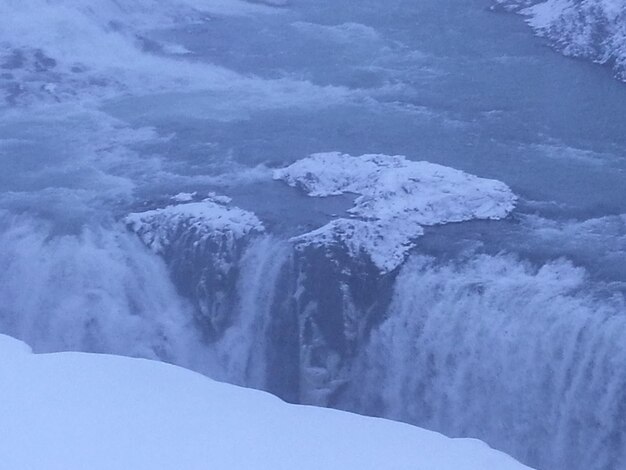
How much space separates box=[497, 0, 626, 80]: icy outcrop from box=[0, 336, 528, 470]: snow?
11586 mm

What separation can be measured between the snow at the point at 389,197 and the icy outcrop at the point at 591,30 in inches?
205

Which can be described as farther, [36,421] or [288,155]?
[288,155]

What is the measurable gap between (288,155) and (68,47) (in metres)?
5.33

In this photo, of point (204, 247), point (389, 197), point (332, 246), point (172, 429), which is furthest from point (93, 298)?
point (172, 429)

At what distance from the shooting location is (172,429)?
4730 millimetres

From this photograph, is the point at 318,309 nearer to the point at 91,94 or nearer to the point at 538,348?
the point at 538,348

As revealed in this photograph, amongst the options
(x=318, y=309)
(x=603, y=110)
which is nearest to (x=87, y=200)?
(x=318, y=309)

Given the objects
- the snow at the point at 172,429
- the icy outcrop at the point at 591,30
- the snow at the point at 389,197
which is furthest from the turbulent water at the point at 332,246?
the snow at the point at 172,429

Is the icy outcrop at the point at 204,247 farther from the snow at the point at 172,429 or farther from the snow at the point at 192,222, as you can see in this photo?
the snow at the point at 172,429

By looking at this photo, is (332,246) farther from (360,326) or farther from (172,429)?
(172,429)

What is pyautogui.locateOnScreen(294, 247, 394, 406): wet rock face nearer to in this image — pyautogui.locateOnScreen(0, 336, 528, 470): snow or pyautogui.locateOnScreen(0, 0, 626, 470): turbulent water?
pyautogui.locateOnScreen(0, 0, 626, 470): turbulent water

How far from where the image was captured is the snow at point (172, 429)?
444 centimetres

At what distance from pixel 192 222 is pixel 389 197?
1.98m

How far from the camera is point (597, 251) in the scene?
991cm
